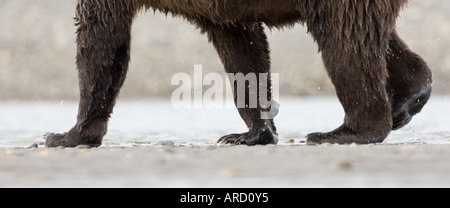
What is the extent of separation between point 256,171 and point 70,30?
23441 mm

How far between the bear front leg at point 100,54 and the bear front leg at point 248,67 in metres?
0.73

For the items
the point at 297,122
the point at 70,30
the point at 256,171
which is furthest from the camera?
the point at 70,30

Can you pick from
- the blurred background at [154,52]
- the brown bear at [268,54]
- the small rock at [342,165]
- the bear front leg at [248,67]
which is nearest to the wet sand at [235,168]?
the small rock at [342,165]

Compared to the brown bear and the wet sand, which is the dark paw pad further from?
the wet sand

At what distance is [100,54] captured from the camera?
660 centimetres

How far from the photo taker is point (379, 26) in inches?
243

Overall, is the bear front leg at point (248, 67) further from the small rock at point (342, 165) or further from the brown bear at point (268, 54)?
the small rock at point (342, 165)

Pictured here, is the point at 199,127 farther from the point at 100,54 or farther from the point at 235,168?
the point at 235,168

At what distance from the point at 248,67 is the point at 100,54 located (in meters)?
1.20

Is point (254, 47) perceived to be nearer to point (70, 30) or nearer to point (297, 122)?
point (297, 122)

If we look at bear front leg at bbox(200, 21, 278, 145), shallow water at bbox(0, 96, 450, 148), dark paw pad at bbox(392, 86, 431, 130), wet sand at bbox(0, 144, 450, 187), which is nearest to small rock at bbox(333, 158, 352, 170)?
wet sand at bbox(0, 144, 450, 187)

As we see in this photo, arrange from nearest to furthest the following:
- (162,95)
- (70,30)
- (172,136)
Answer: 1. (172,136)
2. (162,95)
3. (70,30)

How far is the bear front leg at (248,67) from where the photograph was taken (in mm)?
7152
